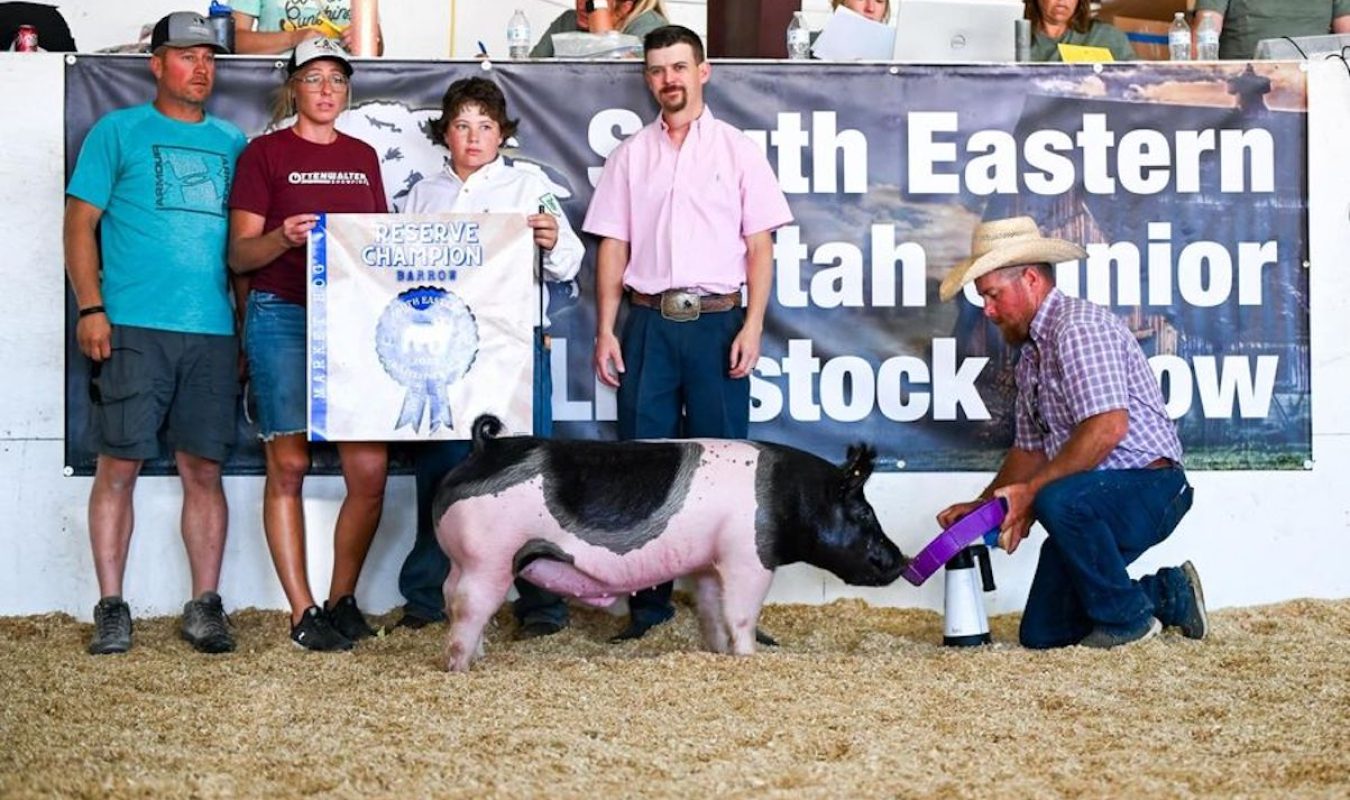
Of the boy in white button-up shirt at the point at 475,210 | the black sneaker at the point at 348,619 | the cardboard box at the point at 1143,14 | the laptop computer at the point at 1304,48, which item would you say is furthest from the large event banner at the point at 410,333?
the cardboard box at the point at 1143,14

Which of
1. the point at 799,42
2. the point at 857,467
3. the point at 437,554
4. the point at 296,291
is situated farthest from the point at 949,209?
the point at 296,291

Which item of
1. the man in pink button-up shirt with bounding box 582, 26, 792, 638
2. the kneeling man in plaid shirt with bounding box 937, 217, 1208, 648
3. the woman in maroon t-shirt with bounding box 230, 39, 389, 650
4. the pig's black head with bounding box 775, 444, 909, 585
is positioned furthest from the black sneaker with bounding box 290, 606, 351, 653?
the kneeling man in plaid shirt with bounding box 937, 217, 1208, 648

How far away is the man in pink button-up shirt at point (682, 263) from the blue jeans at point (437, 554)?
0.64ft

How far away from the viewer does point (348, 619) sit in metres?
4.71

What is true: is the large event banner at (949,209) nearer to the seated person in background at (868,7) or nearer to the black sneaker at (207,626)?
the seated person in background at (868,7)

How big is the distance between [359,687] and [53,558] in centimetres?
159

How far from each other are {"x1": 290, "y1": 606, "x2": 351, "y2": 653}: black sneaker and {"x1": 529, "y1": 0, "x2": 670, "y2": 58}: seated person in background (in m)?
1.96

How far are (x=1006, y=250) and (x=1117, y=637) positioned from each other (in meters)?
0.98

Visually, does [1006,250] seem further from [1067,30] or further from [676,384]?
[1067,30]

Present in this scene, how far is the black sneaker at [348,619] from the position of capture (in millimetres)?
4691

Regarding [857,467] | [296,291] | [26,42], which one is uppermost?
[26,42]

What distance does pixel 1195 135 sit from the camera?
5.18m

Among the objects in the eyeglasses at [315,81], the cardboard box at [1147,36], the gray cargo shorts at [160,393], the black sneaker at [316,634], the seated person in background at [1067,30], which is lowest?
the black sneaker at [316,634]

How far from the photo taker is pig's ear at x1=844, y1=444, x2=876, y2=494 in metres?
4.18
